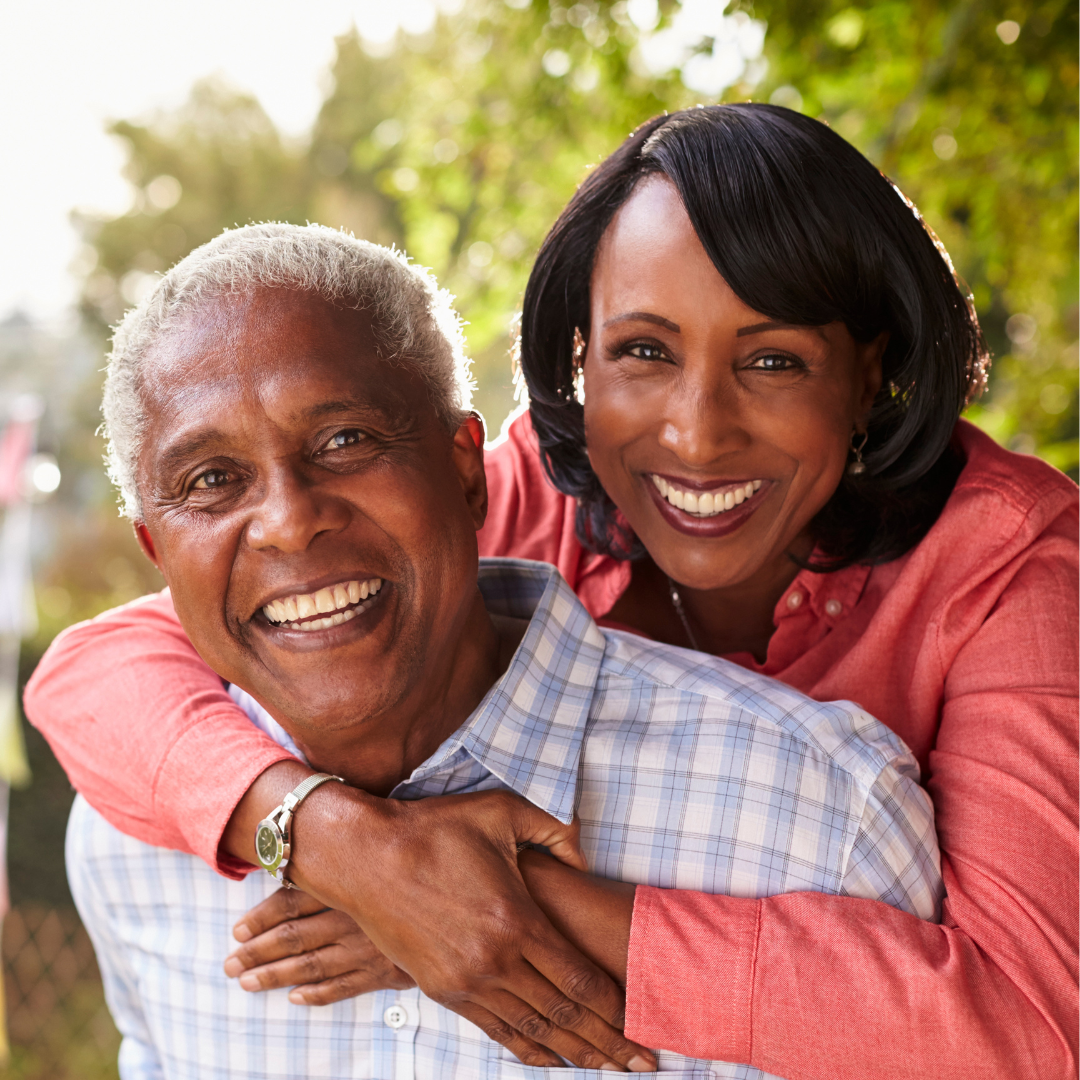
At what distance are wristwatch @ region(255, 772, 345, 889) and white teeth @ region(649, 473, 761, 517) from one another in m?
0.86

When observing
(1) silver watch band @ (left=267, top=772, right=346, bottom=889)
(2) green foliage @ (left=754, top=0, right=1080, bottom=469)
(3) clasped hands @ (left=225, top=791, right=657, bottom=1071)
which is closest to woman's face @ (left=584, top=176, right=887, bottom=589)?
(3) clasped hands @ (left=225, top=791, right=657, bottom=1071)

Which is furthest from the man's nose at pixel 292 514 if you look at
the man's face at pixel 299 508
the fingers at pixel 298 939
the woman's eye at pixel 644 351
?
the woman's eye at pixel 644 351

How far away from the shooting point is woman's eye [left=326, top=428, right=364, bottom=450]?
163cm

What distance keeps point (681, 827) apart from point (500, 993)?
0.36 m

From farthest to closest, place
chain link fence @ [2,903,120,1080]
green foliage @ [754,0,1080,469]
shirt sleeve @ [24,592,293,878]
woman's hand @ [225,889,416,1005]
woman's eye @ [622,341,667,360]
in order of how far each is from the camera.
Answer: chain link fence @ [2,903,120,1080] → green foliage @ [754,0,1080,469] → woman's eye @ [622,341,667,360] → shirt sleeve @ [24,592,293,878] → woman's hand @ [225,889,416,1005]

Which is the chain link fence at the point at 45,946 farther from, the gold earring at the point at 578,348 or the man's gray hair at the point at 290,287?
the man's gray hair at the point at 290,287

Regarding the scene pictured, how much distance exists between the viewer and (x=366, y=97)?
A: 22.4 m

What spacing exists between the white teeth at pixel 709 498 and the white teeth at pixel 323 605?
73cm

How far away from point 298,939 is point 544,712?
0.53 metres

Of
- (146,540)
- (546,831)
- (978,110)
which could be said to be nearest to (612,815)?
(546,831)

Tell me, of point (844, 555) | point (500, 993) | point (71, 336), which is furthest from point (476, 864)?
point (71, 336)

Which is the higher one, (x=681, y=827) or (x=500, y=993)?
(x=681, y=827)

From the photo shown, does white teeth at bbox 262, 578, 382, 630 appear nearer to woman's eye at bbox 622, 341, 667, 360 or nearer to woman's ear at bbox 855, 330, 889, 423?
woman's eye at bbox 622, 341, 667, 360

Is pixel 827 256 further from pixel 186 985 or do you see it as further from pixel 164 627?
pixel 186 985
